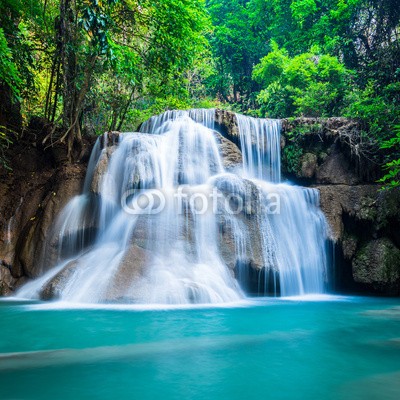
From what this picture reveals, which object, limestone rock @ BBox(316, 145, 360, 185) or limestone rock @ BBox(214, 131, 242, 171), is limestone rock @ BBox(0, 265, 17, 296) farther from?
limestone rock @ BBox(316, 145, 360, 185)

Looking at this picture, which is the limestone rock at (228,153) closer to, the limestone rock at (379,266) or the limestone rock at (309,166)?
the limestone rock at (309,166)

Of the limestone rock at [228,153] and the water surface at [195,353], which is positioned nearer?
the water surface at [195,353]

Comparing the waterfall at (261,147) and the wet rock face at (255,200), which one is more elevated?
the waterfall at (261,147)

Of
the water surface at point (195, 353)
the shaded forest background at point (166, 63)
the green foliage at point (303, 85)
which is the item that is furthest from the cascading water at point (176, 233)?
the green foliage at point (303, 85)

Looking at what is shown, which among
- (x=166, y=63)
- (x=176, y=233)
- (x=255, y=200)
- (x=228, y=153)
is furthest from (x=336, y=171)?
(x=166, y=63)

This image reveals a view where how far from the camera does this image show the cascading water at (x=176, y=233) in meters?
6.46

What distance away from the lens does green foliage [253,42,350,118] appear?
1325 centimetres

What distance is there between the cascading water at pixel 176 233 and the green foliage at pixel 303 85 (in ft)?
17.8

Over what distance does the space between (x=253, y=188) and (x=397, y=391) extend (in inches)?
222

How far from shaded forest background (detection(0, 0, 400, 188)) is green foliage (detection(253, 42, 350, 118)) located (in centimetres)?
4

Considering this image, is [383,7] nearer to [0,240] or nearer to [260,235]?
[260,235]

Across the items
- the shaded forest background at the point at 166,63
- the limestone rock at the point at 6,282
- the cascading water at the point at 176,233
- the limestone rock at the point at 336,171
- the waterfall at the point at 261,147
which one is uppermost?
the shaded forest background at the point at 166,63

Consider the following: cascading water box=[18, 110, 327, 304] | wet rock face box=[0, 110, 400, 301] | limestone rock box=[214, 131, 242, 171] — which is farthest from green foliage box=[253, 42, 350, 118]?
cascading water box=[18, 110, 327, 304]

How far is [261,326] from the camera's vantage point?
185 inches
